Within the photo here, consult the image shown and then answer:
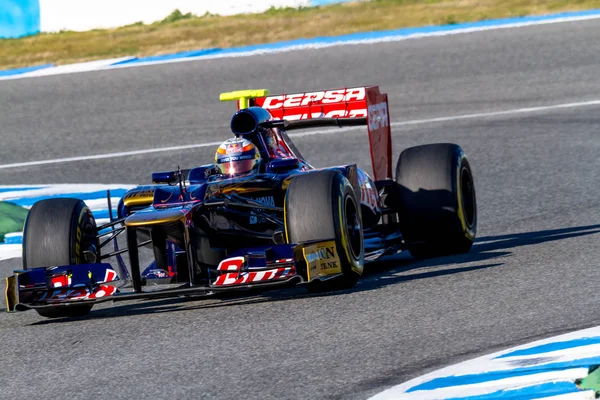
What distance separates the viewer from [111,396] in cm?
530

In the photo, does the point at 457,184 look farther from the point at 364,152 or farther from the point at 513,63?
the point at 513,63

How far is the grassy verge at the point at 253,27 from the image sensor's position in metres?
19.8

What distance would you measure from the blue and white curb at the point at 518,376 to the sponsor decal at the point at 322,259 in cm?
183

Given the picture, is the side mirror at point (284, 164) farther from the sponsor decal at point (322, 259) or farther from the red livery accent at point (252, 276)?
the red livery accent at point (252, 276)

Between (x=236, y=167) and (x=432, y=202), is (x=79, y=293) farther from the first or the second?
(x=432, y=202)

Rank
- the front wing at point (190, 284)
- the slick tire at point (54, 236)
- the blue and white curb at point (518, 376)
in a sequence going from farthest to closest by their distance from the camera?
the slick tire at point (54, 236), the front wing at point (190, 284), the blue and white curb at point (518, 376)

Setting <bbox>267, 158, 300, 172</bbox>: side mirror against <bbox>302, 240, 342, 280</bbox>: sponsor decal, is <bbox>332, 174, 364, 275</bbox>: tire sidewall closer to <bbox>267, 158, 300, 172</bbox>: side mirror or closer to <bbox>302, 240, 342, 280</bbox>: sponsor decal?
<bbox>302, 240, 342, 280</bbox>: sponsor decal

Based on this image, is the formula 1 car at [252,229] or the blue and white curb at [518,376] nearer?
the blue and white curb at [518,376]

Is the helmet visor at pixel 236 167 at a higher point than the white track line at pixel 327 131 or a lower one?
higher

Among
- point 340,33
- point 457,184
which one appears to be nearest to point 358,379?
point 457,184

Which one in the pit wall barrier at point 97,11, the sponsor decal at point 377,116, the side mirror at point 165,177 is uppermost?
the pit wall barrier at point 97,11

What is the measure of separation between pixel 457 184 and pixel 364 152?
5935 mm

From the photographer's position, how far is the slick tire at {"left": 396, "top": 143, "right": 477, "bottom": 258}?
8539mm

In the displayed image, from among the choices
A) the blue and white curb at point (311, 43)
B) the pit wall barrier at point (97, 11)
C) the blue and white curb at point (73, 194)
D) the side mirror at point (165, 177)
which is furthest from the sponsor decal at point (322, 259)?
the pit wall barrier at point (97, 11)
